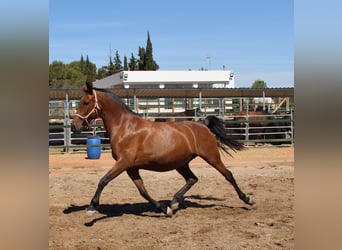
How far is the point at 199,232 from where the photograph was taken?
210 inches

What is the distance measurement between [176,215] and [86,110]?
2154 mm

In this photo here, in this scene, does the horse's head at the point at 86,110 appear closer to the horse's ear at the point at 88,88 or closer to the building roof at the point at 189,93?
the horse's ear at the point at 88,88

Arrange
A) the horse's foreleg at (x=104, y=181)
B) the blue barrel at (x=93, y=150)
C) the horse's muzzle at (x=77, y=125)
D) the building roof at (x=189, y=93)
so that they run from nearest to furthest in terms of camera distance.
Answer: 1. the horse's foreleg at (x=104, y=181)
2. the horse's muzzle at (x=77, y=125)
3. the blue barrel at (x=93, y=150)
4. the building roof at (x=189, y=93)

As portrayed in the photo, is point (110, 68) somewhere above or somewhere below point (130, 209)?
above

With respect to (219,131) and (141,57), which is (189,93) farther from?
(141,57)

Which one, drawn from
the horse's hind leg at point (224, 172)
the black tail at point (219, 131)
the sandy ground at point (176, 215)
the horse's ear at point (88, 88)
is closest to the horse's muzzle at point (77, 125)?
the horse's ear at point (88, 88)

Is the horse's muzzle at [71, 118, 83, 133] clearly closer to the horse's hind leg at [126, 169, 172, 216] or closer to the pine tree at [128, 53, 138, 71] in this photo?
the horse's hind leg at [126, 169, 172, 216]

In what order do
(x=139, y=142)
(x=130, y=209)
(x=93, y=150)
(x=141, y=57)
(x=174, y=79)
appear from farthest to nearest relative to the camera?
1. (x=141, y=57)
2. (x=174, y=79)
3. (x=93, y=150)
4. (x=130, y=209)
5. (x=139, y=142)

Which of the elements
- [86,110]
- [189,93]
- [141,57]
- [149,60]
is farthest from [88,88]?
[141,57]

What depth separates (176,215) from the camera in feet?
21.3

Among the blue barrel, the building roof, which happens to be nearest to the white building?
the building roof

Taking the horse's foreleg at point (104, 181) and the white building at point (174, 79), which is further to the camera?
the white building at point (174, 79)

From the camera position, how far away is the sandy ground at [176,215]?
4.94m
